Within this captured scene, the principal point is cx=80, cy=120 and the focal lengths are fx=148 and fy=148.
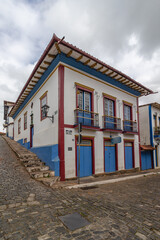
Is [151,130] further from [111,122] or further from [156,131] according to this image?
[111,122]

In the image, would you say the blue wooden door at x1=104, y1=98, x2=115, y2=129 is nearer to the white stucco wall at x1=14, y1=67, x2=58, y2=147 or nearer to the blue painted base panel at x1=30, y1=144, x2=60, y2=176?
the white stucco wall at x1=14, y1=67, x2=58, y2=147

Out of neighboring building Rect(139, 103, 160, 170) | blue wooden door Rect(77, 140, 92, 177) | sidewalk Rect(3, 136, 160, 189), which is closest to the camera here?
sidewalk Rect(3, 136, 160, 189)

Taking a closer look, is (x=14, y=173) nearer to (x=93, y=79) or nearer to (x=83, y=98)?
(x=83, y=98)

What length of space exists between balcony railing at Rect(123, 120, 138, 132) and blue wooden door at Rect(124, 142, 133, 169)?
114 centimetres

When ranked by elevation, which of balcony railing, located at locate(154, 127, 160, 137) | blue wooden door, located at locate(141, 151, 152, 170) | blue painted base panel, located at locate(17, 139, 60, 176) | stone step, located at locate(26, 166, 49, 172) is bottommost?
blue wooden door, located at locate(141, 151, 152, 170)

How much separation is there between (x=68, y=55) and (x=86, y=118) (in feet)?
12.2

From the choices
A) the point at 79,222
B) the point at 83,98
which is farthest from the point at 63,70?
the point at 79,222

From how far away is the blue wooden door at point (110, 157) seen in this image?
32.7ft

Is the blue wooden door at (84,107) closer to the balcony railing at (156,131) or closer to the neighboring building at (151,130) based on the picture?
the neighboring building at (151,130)

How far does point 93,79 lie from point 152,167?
10.8 metres

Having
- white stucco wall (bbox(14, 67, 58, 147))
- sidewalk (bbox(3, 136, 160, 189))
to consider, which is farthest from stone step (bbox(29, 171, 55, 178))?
white stucco wall (bbox(14, 67, 58, 147))

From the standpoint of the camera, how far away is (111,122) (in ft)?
33.7

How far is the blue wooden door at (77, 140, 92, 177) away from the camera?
850 centimetres

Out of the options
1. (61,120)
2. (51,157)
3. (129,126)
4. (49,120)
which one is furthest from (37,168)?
(129,126)
